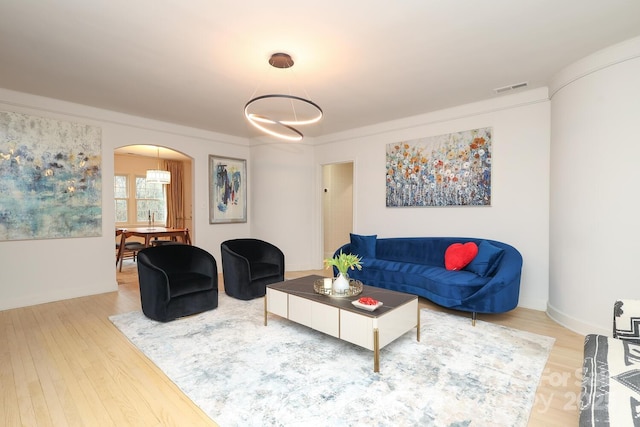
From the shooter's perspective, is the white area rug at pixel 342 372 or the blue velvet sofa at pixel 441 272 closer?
the white area rug at pixel 342 372

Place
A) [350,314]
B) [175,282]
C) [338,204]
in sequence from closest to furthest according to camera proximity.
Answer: [350,314] → [175,282] → [338,204]

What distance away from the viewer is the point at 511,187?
13.2 feet

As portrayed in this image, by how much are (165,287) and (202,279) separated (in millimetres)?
471

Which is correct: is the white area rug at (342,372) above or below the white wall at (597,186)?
below

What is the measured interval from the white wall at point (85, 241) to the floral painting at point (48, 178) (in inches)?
4.0

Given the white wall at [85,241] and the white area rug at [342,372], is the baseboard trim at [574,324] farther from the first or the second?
the white wall at [85,241]

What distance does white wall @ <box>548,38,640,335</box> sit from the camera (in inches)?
111

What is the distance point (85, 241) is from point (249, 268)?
100 inches

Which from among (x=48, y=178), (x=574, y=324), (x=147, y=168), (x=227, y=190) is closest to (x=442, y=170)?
(x=574, y=324)

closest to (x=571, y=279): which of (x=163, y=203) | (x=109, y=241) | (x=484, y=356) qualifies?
(x=484, y=356)

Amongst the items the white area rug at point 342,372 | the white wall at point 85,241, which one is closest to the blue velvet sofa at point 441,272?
the white area rug at point 342,372

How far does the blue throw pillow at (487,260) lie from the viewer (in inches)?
140

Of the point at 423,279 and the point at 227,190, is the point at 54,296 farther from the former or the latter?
the point at 423,279

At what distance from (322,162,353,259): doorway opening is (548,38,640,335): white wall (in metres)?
4.28
